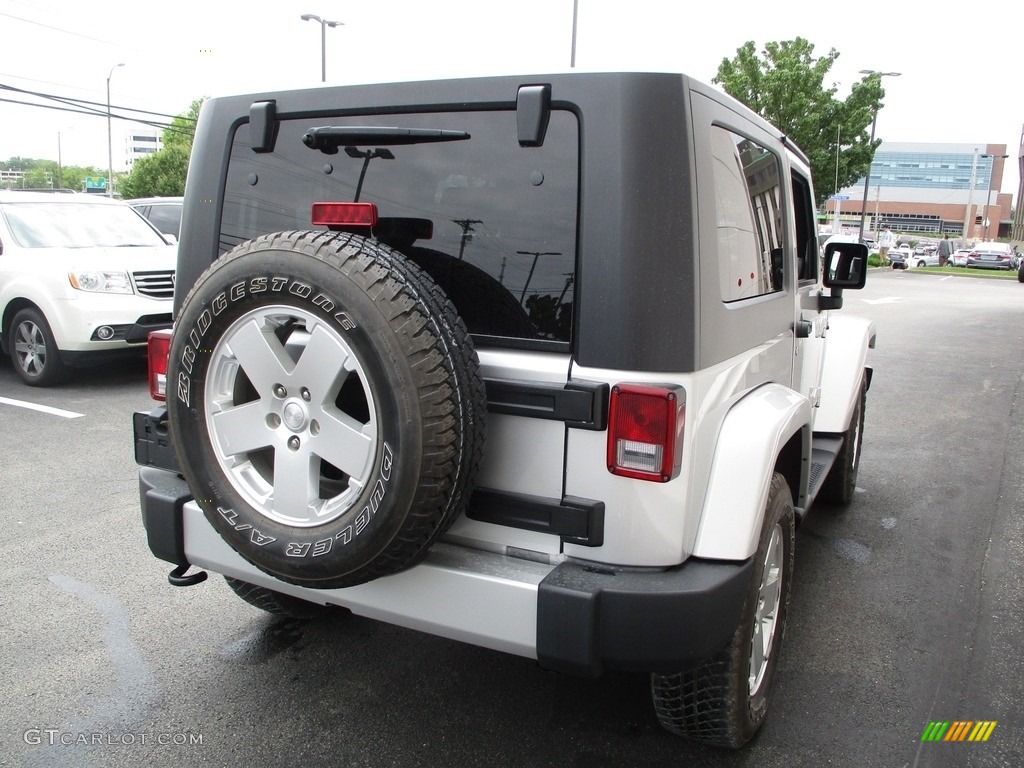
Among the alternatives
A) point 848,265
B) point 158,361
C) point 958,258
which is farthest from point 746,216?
point 958,258

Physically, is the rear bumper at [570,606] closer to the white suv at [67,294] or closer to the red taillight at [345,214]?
the red taillight at [345,214]

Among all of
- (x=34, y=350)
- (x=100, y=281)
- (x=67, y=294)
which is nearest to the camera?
(x=67, y=294)

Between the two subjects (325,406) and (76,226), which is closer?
(325,406)

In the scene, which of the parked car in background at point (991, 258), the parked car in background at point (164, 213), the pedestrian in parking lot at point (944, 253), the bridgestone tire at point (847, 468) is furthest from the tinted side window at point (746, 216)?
the pedestrian in parking lot at point (944, 253)

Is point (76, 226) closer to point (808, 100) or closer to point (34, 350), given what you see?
point (34, 350)

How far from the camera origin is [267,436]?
7.39ft

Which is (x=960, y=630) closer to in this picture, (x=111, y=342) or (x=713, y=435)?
(x=713, y=435)

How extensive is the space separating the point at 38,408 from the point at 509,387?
6267mm

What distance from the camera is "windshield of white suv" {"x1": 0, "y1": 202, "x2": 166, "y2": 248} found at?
8.27 m

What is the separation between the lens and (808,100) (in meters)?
28.0

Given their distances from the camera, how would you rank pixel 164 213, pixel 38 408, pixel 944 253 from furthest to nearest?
1. pixel 944 253
2. pixel 164 213
3. pixel 38 408

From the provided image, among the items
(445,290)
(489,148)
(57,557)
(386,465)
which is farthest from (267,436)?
(57,557)

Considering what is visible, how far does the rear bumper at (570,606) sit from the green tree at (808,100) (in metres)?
28.1

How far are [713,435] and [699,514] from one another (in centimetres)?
23
